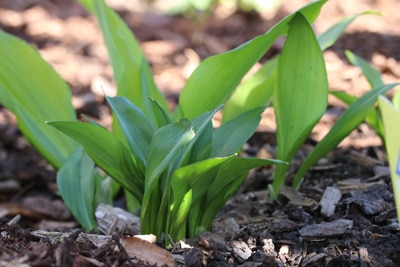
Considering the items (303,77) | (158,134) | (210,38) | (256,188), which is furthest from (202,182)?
(210,38)

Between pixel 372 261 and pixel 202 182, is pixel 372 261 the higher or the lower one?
the lower one

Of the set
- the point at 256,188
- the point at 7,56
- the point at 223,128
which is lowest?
the point at 256,188

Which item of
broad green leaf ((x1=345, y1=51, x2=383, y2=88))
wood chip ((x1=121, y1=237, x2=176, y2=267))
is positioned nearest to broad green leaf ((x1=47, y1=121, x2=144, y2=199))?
wood chip ((x1=121, y1=237, x2=176, y2=267))

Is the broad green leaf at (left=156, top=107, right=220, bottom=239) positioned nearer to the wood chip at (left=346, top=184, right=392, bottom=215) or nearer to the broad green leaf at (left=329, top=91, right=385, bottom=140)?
the wood chip at (left=346, top=184, right=392, bottom=215)

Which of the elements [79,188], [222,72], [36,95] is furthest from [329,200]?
[36,95]

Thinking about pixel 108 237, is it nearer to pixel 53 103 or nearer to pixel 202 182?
pixel 202 182

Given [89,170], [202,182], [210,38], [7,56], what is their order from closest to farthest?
[202,182]
[89,170]
[7,56]
[210,38]

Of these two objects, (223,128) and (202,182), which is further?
(223,128)
